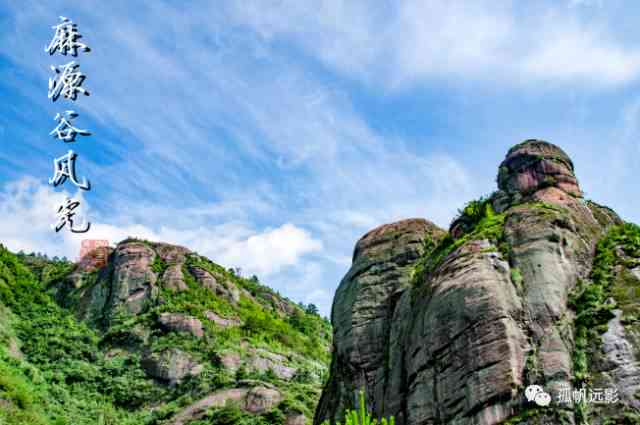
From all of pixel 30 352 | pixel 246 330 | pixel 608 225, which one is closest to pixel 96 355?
pixel 30 352

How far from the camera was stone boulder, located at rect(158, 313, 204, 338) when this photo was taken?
54.4 metres

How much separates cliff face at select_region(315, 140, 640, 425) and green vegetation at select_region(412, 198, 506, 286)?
64mm

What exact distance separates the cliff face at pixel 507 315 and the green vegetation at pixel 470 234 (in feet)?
0.21

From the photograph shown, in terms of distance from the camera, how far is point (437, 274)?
2111 centimetres

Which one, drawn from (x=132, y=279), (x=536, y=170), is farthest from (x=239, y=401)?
(x=536, y=170)

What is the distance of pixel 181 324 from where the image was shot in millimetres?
54688

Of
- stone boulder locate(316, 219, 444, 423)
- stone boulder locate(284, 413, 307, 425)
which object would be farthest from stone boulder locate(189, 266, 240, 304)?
stone boulder locate(316, 219, 444, 423)

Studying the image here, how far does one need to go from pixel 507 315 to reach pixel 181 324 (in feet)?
136

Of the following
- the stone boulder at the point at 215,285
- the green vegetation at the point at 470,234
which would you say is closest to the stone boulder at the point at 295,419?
the green vegetation at the point at 470,234

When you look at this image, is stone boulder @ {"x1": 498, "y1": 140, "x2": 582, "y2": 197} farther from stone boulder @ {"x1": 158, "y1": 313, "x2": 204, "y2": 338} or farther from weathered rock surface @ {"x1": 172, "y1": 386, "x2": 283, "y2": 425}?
stone boulder @ {"x1": 158, "y1": 313, "x2": 204, "y2": 338}

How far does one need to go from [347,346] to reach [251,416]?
16503 mm

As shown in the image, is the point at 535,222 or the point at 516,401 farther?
the point at 535,222

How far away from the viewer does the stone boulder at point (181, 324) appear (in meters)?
54.4

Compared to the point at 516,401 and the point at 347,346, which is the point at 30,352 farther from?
the point at 516,401
